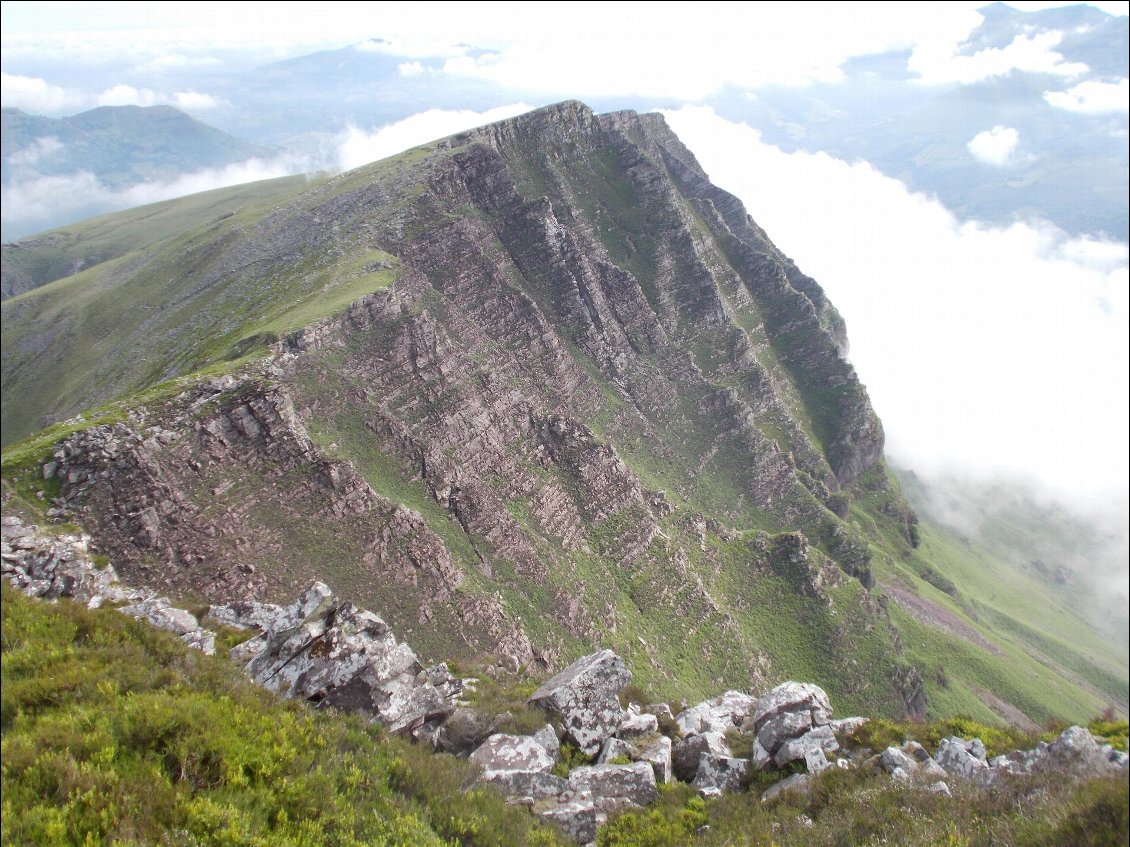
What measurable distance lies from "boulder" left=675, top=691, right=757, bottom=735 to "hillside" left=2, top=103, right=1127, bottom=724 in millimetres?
25094

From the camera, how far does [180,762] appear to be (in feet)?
33.3

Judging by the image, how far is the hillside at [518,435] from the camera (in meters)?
46.8

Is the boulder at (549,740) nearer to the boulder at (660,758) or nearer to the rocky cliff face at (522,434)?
the boulder at (660,758)

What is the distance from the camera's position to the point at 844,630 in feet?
Answer: 246

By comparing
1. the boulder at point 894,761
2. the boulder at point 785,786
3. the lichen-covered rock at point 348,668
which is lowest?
the boulder at point 785,786

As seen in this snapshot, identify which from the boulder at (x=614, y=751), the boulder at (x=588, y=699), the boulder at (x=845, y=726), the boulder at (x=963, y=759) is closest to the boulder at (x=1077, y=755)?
the boulder at (x=963, y=759)

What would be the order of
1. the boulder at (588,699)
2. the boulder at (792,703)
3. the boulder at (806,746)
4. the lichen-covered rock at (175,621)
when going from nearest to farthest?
1. the boulder at (806,746)
2. the boulder at (588,699)
3. the lichen-covered rock at (175,621)
4. the boulder at (792,703)

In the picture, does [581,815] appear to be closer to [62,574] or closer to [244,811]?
[244,811]

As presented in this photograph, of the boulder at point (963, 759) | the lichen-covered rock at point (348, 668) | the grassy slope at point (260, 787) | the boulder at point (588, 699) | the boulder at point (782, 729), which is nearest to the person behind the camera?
the grassy slope at point (260, 787)

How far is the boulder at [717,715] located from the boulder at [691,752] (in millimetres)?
929

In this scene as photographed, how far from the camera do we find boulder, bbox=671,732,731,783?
829 inches

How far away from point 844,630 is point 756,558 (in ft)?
45.5

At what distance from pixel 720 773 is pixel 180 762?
16948 millimetres


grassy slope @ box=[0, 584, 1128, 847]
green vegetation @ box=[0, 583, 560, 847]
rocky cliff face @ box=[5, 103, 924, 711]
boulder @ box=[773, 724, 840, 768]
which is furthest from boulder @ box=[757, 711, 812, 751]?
rocky cliff face @ box=[5, 103, 924, 711]
